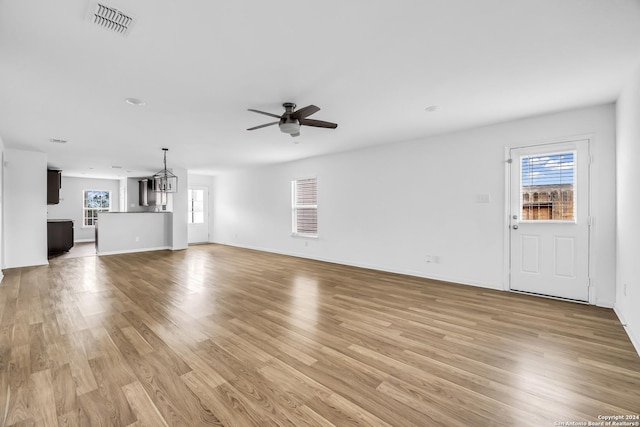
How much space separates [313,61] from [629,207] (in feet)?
11.0

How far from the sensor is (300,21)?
191 cm

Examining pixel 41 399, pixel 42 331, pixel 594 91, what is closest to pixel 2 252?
pixel 42 331

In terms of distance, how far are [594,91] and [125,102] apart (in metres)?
5.29

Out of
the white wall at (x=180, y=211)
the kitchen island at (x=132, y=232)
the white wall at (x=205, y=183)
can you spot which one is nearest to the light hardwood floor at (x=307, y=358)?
the kitchen island at (x=132, y=232)

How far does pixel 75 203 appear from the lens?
10.4 metres

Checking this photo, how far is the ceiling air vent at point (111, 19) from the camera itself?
1.76m

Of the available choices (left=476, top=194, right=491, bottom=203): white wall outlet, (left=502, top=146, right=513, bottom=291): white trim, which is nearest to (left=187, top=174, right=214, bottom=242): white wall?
(left=476, top=194, right=491, bottom=203): white wall outlet

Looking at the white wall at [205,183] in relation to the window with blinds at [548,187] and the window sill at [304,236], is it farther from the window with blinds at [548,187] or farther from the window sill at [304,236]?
the window with blinds at [548,187]

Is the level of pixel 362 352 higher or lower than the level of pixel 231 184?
lower

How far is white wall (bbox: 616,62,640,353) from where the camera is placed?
2465 millimetres

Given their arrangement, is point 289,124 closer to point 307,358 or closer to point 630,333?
point 307,358

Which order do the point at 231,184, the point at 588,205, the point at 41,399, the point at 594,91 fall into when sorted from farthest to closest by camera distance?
the point at 231,184 → the point at 588,205 → the point at 594,91 → the point at 41,399

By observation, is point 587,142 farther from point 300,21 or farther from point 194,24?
point 194,24

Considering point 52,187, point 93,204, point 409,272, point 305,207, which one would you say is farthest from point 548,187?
point 93,204
